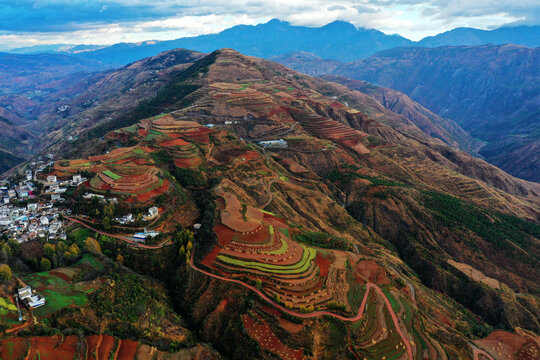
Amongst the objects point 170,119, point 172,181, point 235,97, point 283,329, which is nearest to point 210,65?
point 235,97

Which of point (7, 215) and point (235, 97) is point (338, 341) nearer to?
point (7, 215)

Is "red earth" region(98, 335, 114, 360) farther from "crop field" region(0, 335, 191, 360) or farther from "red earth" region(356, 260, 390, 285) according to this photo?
"red earth" region(356, 260, 390, 285)

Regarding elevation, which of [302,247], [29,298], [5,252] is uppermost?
[5,252]

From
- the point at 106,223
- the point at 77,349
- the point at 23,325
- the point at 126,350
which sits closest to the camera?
the point at 77,349

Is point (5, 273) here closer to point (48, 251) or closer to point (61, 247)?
point (48, 251)

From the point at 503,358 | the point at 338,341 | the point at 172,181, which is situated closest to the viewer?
the point at 338,341

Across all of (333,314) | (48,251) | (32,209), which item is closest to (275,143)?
(32,209)

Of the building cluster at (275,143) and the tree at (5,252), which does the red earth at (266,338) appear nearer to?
the tree at (5,252)

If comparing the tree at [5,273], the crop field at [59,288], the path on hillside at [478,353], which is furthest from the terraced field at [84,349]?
the path on hillside at [478,353]

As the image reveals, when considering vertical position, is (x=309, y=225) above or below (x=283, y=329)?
below
